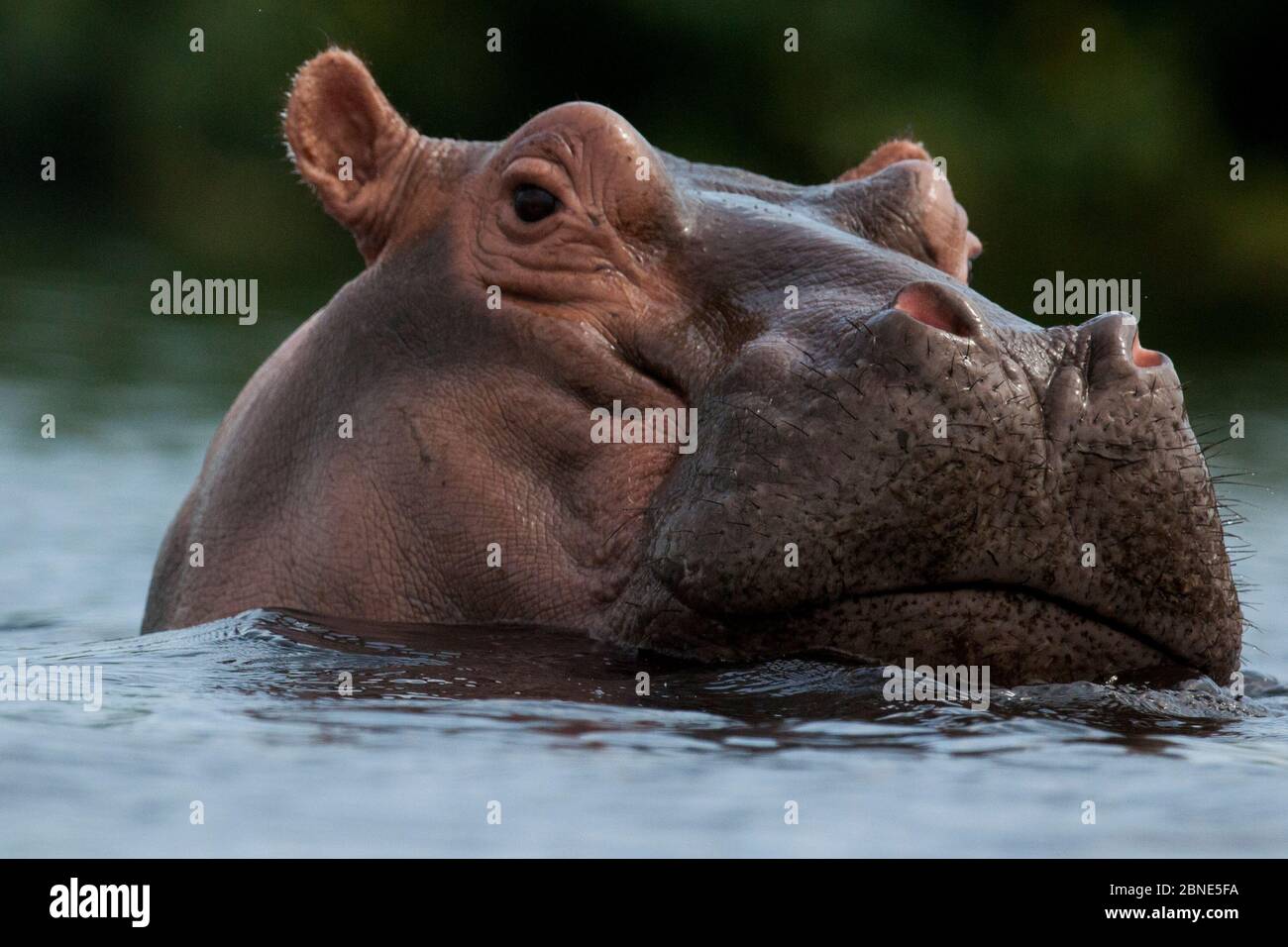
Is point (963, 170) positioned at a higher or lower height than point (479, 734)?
higher

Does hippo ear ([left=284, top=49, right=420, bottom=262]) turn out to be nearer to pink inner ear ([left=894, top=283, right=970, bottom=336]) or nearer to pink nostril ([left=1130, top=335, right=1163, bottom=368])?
pink inner ear ([left=894, top=283, right=970, bottom=336])

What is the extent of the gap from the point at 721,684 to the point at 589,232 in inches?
55.6

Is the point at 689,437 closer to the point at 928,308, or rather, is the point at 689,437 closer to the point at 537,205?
the point at 928,308

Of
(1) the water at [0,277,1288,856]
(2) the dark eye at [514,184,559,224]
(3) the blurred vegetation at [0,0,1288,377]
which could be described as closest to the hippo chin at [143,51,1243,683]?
(2) the dark eye at [514,184,559,224]

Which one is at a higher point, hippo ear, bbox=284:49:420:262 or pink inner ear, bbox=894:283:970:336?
hippo ear, bbox=284:49:420:262

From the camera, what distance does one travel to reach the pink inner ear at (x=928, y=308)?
507cm

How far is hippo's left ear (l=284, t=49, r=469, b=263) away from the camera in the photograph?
6.27 m

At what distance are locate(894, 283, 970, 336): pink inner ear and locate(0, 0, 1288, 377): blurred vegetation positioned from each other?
704 inches

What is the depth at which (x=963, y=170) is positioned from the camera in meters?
25.5

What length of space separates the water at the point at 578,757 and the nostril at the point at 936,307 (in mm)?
834

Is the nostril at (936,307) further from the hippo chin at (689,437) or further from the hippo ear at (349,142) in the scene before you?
the hippo ear at (349,142)

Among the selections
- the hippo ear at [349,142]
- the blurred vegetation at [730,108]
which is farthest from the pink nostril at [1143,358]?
the blurred vegetation at [730,108]
